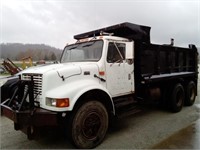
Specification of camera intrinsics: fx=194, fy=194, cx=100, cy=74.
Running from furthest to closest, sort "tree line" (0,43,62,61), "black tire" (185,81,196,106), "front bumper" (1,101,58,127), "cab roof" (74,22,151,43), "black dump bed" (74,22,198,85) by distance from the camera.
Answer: "tree line" (0,43,62,61), "black tire" (185,81,196,106), "black dump bed" (74,22,198,85), "cab roof" (74,22,151,43), "front bumper" (1,101,58,127)

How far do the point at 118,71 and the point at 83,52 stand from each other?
0.99m

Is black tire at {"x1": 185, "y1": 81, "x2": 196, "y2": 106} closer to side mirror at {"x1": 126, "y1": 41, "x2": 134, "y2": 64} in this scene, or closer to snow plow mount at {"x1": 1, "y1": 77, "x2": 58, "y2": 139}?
side mirror at {"x1": 126, "y1": 41, "x2": 134, "y2": 64}

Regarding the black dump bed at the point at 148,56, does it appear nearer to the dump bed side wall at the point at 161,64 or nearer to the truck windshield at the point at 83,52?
the dump bed side wall at the point at 161,64

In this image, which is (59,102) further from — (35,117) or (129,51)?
(129,51)

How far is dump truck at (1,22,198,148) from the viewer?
351 centimetres

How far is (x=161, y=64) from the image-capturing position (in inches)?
241

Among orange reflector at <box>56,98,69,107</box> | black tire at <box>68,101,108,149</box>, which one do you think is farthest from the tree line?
orange reflector at <box>56,98,69,107</box>

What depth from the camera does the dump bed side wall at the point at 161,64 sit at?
5.24 meters

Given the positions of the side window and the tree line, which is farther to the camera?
the tree line

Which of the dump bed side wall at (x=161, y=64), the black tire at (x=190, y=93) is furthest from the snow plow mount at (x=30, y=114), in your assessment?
the black tire at (x=190, y=93)

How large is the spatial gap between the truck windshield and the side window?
233mm

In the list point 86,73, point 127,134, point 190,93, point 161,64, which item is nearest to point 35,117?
point 86,73

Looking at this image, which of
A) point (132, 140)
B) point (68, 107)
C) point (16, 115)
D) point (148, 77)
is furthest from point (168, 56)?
point (16, 115)

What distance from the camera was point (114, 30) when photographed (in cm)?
520
